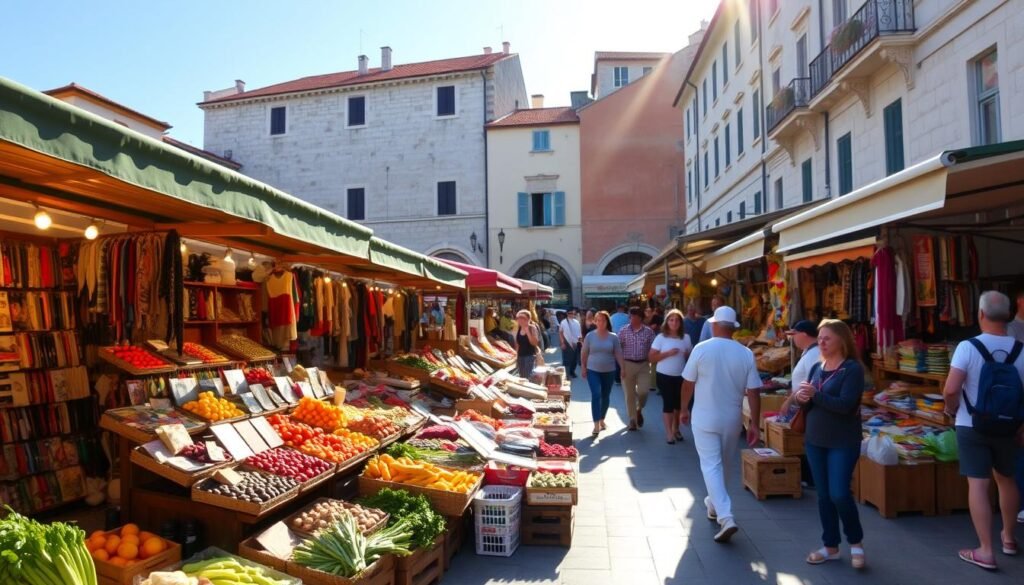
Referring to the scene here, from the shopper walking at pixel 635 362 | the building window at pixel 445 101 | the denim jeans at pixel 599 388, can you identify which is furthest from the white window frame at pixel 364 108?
the denim jeans at pixel 599 388

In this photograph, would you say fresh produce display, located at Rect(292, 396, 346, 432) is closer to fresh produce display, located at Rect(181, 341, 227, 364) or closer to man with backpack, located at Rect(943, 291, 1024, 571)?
fresh produce display, located at Rect(181, 341, 227, 364)

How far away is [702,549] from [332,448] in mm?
2946

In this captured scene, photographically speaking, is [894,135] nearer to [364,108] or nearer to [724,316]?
[724,316]

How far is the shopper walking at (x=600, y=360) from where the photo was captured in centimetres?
893

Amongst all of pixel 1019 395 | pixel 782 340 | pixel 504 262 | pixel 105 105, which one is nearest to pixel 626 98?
pixel 504 262

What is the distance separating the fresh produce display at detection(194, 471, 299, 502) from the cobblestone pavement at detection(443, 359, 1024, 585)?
1.23 m

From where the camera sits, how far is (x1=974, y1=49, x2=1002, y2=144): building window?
8930mm

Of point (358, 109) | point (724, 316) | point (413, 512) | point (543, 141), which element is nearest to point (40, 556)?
point (413, 512)

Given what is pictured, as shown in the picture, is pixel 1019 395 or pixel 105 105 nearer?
pixel 1019 395

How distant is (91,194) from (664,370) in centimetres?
629

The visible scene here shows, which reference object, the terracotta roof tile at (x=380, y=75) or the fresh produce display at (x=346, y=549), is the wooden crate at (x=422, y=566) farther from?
the terracotta roof tile at (x=380, y=75)

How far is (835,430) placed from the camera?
425cm

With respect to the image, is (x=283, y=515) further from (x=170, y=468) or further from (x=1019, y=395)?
(x=1019, y=395)

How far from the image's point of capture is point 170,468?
14.0 feet
